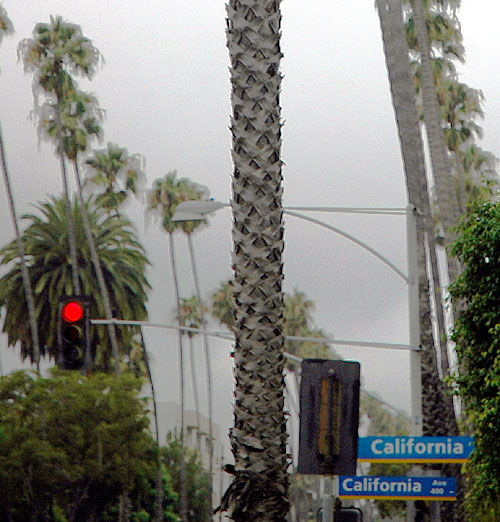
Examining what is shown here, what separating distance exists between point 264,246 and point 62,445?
1939 inches

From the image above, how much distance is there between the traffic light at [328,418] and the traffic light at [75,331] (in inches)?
210

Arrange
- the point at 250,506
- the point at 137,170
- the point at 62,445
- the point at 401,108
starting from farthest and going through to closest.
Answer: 1. the point at 137,170
2. the point at 62,445
3. the point at 401,108
4. the point at 250,506

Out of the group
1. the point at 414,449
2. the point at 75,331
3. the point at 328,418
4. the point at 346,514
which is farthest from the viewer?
the point at 414,449

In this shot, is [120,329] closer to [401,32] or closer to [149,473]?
[149,473]

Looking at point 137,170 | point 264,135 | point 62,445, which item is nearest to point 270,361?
point 264,135

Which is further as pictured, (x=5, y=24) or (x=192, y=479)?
(x=192, y=479)

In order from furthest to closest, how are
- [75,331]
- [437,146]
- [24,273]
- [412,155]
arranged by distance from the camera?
[24,273]
[437,146]
[412,155]
[75,331]

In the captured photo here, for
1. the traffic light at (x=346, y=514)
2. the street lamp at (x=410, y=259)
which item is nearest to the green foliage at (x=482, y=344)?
the street lamp at (x=410, y=259)

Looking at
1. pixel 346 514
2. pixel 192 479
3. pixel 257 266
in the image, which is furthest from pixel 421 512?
pixel 192 479

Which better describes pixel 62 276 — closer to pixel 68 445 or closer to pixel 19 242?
pixel 19 242

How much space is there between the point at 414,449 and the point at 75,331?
22.0ft

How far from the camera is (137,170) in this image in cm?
8356

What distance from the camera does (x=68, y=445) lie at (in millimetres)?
58312

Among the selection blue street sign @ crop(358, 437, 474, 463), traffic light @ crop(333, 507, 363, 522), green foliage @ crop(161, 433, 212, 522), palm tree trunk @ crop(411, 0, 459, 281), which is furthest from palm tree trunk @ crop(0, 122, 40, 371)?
traffic light @ crop(333, 507, 363, 522)
